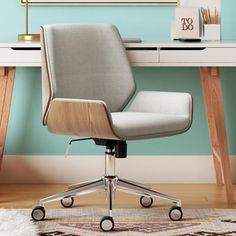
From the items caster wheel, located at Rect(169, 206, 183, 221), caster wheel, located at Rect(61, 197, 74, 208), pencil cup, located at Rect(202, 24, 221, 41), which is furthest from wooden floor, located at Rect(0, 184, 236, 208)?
pencil cup, located at Rect(202, 24, 221, 41)

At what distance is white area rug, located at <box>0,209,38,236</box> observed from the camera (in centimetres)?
317

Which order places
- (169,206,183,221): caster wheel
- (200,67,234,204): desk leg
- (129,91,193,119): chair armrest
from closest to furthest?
(169,206,183,221): caster wheel → (129,91,193,119): chair armrest → (200,67,234,204): desk leg

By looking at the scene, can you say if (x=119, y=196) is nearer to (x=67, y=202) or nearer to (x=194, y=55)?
(x=67, y=202)

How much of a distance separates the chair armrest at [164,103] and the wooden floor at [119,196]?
1.56ft

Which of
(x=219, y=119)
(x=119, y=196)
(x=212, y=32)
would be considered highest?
(x=212, y=32)

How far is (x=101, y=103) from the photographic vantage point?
3.33 meters

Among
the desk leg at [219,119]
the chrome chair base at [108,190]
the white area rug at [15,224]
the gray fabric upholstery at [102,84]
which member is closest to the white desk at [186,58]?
the desk leg at [219,119]

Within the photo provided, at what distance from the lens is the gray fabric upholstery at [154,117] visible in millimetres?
3447

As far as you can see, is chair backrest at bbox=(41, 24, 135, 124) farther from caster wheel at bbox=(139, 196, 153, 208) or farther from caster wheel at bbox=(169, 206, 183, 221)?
caster wheel at bbox=(169, 206, 183, 221)

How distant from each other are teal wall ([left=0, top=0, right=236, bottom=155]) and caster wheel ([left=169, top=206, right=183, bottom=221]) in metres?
0.89

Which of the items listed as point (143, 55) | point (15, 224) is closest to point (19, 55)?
point (143, 55)

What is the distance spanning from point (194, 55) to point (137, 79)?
58 cm

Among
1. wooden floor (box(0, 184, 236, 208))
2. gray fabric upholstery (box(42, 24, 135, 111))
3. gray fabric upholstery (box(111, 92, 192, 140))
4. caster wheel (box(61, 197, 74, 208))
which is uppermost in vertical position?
gray fabric upholstery (box(42, 24, 135, 111))

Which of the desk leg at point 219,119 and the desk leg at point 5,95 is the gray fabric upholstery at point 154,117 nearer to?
the desk leg at point 219,119
